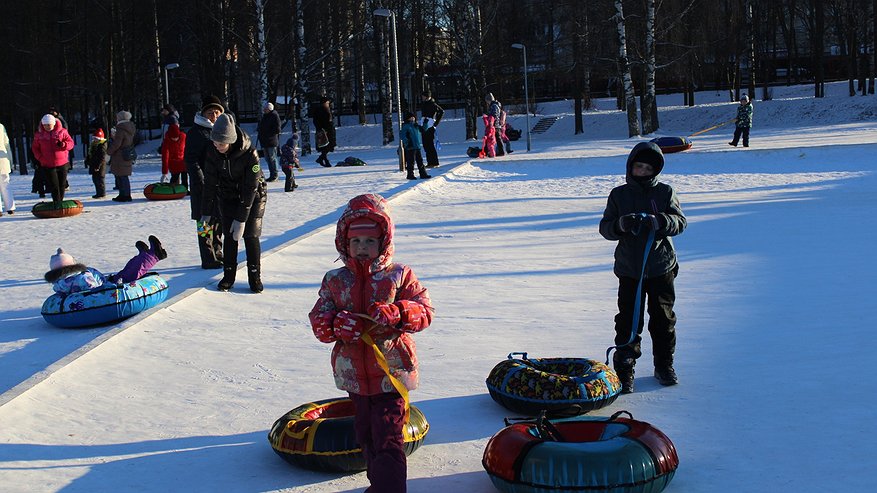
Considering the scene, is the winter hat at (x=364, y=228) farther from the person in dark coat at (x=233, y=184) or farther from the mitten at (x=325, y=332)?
the person in dark coat at (x=233, y=184)

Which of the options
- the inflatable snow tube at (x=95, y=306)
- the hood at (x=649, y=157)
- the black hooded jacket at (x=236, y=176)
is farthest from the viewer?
the black hooded jacket at (x=236, y=176)

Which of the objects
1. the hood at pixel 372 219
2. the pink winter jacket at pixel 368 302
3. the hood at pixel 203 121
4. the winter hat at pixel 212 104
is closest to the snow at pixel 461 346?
the pink winter jacket at pixel 368 302

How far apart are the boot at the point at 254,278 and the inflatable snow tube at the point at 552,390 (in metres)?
4.11

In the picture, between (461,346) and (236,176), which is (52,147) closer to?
(236,176)

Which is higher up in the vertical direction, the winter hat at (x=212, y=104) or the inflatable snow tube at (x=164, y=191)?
the winter hat at (x=212, y=104)

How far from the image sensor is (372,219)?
3.96 m

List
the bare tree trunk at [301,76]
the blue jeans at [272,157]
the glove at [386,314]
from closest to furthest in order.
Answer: the glove at [386,314], the blue jeans at [272,157], the bare tree trunk at [301,76]

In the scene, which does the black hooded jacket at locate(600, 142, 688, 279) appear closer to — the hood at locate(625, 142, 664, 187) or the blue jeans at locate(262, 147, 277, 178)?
the hood at locate(625, 142, 664, 187)

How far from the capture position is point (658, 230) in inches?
217

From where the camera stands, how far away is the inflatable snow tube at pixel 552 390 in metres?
5.21

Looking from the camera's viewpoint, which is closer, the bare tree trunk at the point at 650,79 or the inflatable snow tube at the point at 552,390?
the inflatable snow tube at the point at 552,390

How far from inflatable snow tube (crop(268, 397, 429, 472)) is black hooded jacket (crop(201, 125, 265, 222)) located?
4114 mm

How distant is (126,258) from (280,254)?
189 cm

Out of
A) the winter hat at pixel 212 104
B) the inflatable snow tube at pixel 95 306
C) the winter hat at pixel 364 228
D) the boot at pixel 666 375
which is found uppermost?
the winter hat at pixel 212 104
